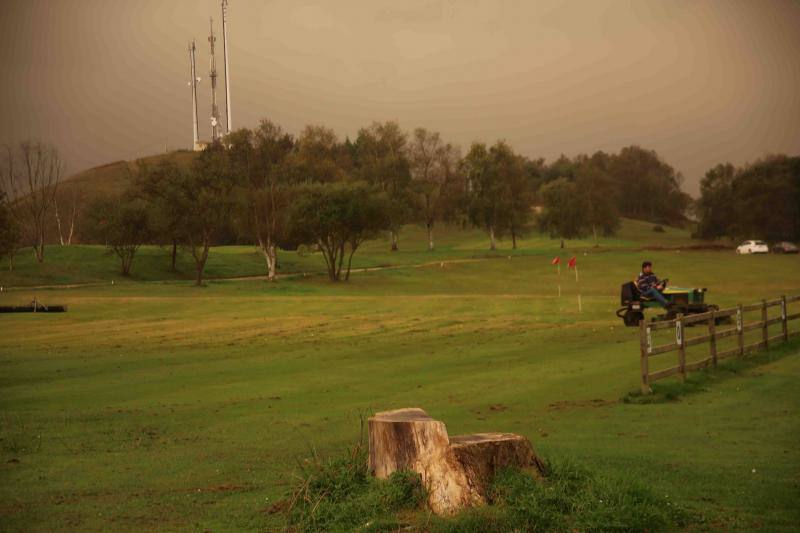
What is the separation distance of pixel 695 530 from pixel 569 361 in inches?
621

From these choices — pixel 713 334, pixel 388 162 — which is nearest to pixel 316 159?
pixel 388 162

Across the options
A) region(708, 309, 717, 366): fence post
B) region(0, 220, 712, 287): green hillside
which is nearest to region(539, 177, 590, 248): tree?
region(0, 220, 712, 287): green hillside

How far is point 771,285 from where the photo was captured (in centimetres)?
6581

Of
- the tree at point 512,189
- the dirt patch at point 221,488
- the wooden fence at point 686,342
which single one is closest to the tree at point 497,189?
the tree at point 512,189

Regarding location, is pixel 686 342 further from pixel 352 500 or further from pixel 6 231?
pixel 6 231

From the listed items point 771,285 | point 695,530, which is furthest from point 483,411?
point 771,285

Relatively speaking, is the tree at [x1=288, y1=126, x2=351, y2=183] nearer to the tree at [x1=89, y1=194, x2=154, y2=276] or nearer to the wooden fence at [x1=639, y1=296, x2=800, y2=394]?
the tree at [x1=89, y1=194, x2=154, y2=276]

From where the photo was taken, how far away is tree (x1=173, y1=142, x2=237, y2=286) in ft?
254

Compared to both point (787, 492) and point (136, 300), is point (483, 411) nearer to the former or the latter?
point (787, 492)

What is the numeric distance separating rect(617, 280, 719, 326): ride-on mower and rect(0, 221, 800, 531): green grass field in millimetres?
1052

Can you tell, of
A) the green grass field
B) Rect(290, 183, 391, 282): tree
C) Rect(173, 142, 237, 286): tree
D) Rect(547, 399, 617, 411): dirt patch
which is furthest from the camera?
Rect(173, 142, 237, 286): tree

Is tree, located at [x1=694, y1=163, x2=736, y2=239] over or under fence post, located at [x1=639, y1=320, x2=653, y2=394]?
over

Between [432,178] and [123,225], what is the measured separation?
180ft

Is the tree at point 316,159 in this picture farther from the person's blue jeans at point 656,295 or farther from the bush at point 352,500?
the bush at point 352,500
